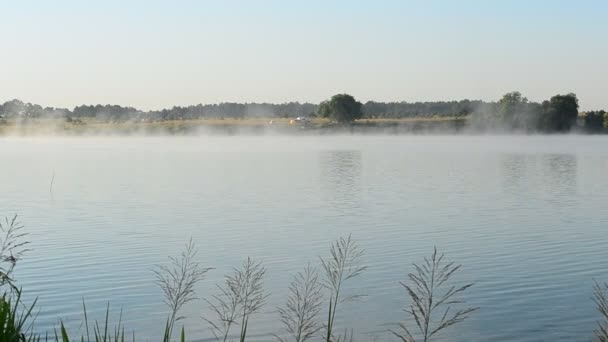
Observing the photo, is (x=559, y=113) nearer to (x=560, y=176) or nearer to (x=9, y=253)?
(x=560, y=176)

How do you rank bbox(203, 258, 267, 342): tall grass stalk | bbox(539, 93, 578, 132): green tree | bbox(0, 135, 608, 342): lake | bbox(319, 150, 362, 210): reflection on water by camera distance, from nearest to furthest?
bbox(203, 258, 267, 342): tall grass stalk → bbox(0, 135, 608, 342): lake → bbox(319, 150, 362, 210): reflection on water → bbox(539, 93, 578, 132): green tree

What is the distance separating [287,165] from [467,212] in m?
37.4

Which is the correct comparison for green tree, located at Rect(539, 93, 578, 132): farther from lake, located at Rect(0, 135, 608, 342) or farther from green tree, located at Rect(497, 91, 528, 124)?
lake, located at Rect(0, 135, 608, 342)

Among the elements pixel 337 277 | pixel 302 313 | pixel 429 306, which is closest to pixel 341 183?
pixel 337 277

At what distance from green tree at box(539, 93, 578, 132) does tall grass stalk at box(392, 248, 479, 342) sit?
554 feet

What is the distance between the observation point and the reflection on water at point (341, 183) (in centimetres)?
3744

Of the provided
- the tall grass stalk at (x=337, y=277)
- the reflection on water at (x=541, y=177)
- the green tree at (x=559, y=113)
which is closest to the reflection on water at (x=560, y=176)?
the reflection on water at (x=541, y=177)

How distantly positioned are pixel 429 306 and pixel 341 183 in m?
41.8

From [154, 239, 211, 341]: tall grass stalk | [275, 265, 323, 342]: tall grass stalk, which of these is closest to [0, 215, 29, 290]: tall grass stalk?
[154, 239, 211, 341]: tall grass stalk

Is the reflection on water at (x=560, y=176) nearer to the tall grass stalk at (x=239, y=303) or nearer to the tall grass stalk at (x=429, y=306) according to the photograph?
the tall grass stalk at (x=429, y=306)

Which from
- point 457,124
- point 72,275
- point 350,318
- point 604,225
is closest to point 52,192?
point 72,275

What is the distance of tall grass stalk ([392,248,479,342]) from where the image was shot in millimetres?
5954

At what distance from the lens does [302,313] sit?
259 inches

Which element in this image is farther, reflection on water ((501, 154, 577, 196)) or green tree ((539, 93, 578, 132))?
green tree ((539, 93, 578, 132))
